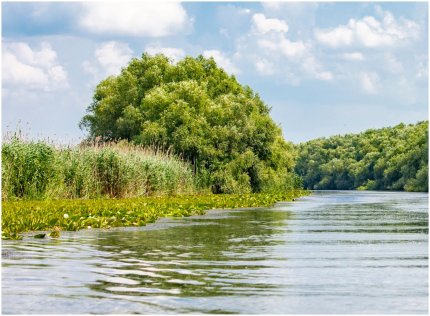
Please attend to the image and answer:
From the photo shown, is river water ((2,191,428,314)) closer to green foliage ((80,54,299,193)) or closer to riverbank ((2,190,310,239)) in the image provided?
riverbank ((2,190,310,239))

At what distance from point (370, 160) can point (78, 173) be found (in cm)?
10922

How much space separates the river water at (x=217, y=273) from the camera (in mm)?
7832

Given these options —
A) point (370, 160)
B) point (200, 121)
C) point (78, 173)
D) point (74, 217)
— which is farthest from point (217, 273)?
point (370, 160)

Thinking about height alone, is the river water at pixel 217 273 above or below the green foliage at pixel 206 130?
below

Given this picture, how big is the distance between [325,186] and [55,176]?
12135cm

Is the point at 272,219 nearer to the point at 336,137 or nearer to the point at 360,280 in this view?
the point at 360,280

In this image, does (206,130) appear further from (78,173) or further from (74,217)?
(74,217)

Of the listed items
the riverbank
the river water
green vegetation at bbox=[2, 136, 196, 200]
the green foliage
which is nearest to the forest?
the green foliage

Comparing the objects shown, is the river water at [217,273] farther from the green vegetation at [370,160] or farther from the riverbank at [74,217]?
the green vegetation at [370,160]

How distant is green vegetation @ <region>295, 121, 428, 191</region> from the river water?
8919 cm

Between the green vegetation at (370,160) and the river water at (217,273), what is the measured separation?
89.2 m

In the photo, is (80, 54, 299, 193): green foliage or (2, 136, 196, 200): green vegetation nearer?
(2, 136, 196, 200): green vegetation

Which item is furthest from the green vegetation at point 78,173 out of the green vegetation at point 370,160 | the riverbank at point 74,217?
the green vegetation at point 370,160

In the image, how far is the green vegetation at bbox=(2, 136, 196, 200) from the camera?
1086 inches
